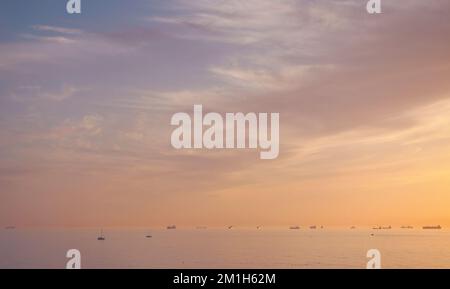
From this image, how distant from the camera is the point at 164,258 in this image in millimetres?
150500

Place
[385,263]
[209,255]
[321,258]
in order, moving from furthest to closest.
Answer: [209,255] < [321,258] < [385,263]

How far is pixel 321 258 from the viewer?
14412cm
